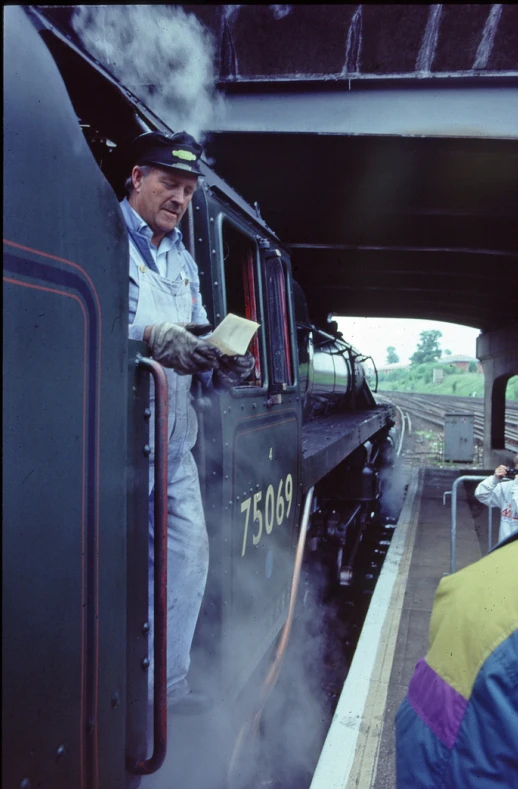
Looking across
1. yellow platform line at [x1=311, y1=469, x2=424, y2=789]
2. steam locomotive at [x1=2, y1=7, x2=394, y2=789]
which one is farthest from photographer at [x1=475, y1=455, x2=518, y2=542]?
steam locomotive at [x1=2, y1=7, x2=394, y2=789]

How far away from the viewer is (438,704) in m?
1.16

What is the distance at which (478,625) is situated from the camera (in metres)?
1.13

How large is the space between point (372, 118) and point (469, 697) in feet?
20.0

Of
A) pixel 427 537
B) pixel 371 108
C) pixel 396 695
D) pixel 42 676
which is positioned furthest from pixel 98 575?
pixel 427 537

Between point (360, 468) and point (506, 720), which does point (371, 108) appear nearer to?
point (360, 468)

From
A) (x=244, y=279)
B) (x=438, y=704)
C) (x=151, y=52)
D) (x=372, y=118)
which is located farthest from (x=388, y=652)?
(x=372, y=118)

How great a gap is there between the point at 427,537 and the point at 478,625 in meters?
7.01

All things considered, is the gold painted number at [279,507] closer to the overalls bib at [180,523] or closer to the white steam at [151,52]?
the overalls bib at [180,523]

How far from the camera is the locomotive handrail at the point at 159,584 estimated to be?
1647 millimetres

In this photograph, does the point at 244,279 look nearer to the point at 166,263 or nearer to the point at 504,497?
the point at 166,263

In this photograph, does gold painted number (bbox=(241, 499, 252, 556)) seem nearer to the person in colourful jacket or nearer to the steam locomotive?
the steam locomotive

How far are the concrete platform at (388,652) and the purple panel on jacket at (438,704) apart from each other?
189cm

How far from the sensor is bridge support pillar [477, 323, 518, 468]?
55.2 feet

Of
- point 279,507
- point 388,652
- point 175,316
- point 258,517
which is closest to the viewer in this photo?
point 175,316
